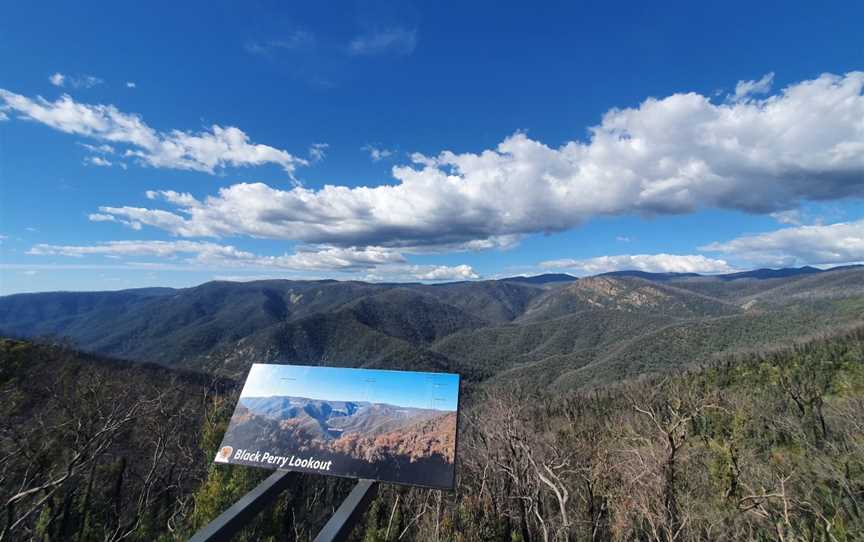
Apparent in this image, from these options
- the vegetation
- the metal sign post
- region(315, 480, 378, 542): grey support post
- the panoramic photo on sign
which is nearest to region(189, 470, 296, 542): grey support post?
the metal sign post

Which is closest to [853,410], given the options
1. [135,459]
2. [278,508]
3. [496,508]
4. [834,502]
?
[834,502]

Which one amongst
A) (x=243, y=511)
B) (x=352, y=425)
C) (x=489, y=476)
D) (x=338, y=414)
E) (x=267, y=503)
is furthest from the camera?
(x=489, y=476)

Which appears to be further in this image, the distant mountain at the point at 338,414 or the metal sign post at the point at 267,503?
the distant mountain at the point at 338,414

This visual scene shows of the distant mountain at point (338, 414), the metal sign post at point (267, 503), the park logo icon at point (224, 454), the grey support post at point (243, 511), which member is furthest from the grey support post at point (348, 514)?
the park logo icon at point (224, 454)

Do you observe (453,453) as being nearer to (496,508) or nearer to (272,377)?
(272,377)

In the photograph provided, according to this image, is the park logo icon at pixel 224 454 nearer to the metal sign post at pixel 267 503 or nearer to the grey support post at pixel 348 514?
the metal sign post at pixel 267 503

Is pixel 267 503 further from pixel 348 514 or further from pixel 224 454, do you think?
pixel 224 454

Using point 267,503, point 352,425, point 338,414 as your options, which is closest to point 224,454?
point 267,503
